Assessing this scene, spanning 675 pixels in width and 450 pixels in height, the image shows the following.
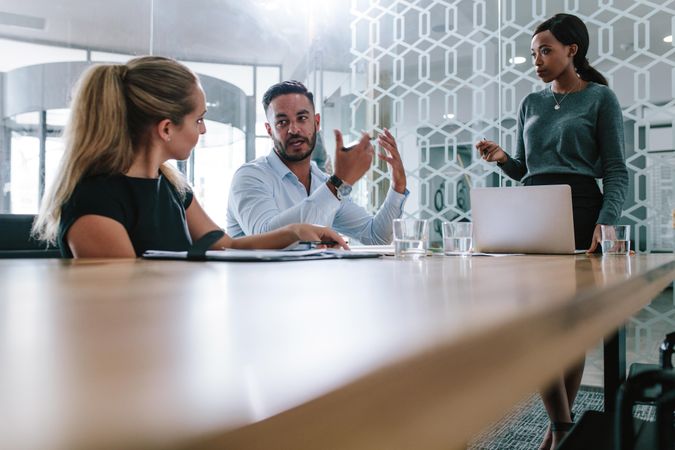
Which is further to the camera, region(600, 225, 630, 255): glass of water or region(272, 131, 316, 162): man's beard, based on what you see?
region(272, 131, 316, 162): man's beard

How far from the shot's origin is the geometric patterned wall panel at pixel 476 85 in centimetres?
319

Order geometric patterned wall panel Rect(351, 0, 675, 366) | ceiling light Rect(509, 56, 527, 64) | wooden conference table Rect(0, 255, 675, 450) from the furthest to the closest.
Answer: ceiling light Rect(509, 56, 527, 64), geometric patterned wall panel Rect(351, 0, 675, 366), wooden conference table Rect(0, 255, 675, 450)

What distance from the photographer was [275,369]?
16 cm

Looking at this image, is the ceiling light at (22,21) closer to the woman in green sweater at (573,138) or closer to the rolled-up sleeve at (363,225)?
the rolled-up sleeve at (363,225)

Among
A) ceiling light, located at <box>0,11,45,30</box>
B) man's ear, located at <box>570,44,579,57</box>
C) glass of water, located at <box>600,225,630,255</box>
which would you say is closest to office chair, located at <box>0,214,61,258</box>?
glass of water, located at <box>600,225,630,255</box>

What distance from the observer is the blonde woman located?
136cm

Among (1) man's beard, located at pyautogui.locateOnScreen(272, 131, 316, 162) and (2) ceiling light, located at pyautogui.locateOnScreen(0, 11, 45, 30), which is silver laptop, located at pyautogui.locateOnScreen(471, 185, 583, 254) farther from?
(2) ceiling light, located at pyautogui.locateOnScreen(0, 11, 45, 30)

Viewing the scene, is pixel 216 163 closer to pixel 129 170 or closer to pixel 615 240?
pixel 129 170

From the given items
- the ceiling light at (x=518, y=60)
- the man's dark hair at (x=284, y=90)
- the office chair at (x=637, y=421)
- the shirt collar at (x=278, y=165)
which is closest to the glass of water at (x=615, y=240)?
the office chair at (x=637, y=421)

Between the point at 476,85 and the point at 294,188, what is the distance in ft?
5.86

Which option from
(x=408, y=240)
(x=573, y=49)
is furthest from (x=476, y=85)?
(x=408, y=240)

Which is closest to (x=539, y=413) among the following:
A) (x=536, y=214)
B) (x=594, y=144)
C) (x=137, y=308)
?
(x=594, y=144)

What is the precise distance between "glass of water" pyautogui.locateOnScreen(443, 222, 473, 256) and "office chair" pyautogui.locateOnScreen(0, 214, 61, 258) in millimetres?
1073

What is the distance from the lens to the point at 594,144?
2.20 metres
